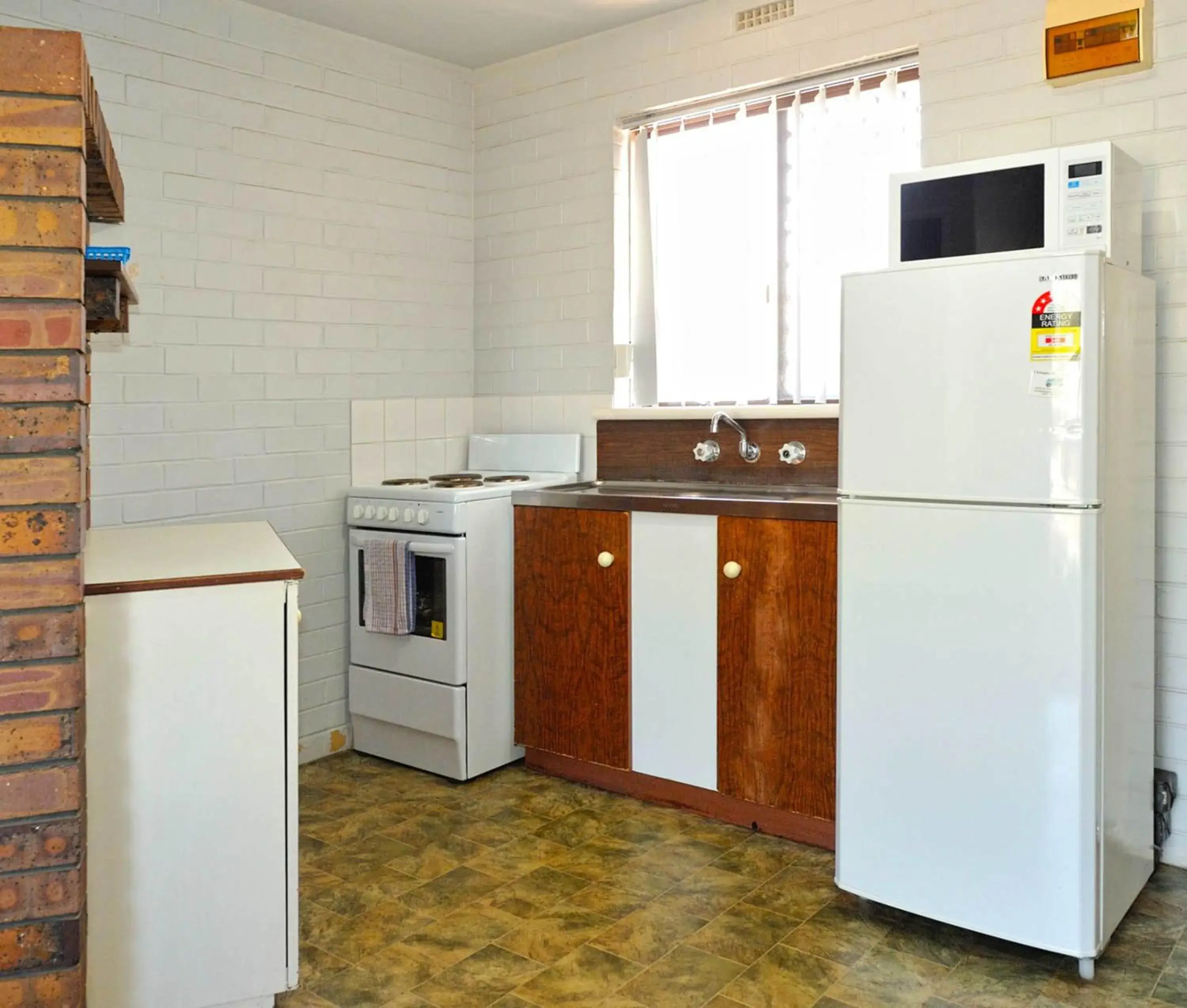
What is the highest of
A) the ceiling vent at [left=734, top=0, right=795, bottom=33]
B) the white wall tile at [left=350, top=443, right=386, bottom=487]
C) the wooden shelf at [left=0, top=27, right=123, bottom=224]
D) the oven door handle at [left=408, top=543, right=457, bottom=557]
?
the ceiling vent at [left=734, top=0, right=795, bottom=33]

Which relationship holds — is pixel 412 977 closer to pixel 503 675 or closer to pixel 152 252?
pixel 503 675

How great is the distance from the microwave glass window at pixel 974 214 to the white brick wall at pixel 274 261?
7.13ft

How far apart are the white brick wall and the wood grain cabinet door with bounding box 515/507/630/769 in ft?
2.55

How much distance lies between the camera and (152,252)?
3562mm

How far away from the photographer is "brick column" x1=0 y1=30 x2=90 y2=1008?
177 centimetres

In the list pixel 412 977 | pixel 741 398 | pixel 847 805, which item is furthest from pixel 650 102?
pixel 412 977

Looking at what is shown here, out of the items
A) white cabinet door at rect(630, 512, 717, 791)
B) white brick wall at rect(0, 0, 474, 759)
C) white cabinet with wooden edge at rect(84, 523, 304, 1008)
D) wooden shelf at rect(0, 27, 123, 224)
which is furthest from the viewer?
white brick wall at rect(0, 0, 474, 759)

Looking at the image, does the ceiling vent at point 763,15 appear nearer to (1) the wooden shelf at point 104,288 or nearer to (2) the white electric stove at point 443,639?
(2) the white electric stove at point 443,639

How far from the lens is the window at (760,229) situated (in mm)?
3553

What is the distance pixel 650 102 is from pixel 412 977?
3048 mm

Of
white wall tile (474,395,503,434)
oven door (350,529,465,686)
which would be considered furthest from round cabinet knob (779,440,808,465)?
white wall tile (474,395,503,434)

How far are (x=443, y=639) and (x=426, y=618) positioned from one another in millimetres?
120

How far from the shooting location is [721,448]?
3850mm

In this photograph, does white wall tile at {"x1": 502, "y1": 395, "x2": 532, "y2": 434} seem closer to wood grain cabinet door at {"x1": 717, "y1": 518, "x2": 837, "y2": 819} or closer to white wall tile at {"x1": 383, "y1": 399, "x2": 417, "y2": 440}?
white wall tile at {"x1": 383, "y1": 399, "x2": 417, "y2": 440}
